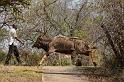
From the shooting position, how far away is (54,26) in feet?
135

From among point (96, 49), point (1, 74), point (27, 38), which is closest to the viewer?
point (1, 74)

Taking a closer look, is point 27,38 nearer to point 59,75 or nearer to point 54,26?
point 54,26

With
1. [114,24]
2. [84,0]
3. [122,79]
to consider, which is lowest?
[122,79]

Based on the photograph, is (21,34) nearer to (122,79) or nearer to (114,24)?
(114,24)

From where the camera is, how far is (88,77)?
15312 millimetres

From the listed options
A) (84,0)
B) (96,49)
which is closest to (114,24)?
(96,49)

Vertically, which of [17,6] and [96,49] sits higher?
[17,6]

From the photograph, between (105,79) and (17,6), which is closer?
(105,79)

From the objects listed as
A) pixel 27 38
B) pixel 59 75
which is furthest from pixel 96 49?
pixel 27 38

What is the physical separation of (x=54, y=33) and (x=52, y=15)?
6.68 feet

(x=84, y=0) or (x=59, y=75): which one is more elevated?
(x=84, y=0)

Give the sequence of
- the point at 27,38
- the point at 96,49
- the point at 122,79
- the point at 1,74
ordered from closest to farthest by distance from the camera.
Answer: the point at 1,74
the point at 122,79
the point at 96,49
the point at 27,38

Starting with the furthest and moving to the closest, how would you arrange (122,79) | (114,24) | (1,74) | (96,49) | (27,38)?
(27,38)
(96,49)
(114,24)
(122,79)
(1,74)

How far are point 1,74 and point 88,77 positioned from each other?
334 centimetres
